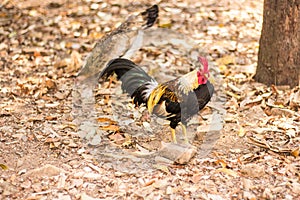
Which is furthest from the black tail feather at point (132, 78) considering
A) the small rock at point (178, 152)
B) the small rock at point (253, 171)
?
the small rock at point (253, 171)

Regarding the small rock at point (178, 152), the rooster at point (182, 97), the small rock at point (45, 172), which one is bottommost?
the small rock at point (45, 172)

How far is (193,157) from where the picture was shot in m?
4.11

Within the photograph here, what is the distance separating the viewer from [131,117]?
4.91 m

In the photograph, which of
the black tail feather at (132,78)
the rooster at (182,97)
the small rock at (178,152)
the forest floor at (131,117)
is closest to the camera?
the forest floor at (131,117)

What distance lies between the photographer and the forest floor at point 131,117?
3805mm

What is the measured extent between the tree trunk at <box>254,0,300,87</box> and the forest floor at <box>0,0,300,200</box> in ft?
0.50

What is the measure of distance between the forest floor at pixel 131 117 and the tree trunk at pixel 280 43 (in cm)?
15

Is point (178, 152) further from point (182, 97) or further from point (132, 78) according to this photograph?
point (132, 78)

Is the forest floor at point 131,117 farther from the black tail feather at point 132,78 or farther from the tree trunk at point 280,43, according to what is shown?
the black tail feather at point 132,78

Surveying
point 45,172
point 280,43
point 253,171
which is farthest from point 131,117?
point 280,43

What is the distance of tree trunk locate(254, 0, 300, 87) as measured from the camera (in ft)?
16.1

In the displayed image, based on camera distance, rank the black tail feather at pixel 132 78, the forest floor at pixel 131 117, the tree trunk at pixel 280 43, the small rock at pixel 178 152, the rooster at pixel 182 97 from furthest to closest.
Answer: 1. the tree trunk at pixel 280 43
2. the black tail feather at pixel 132 78
3. the rooster at pixel 182 97
4. the small rock at pixel 178 152
5. the forest floor at pixel 131 117

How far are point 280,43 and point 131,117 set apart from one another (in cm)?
168

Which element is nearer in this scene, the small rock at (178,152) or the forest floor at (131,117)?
the forest floor at (131,117)
